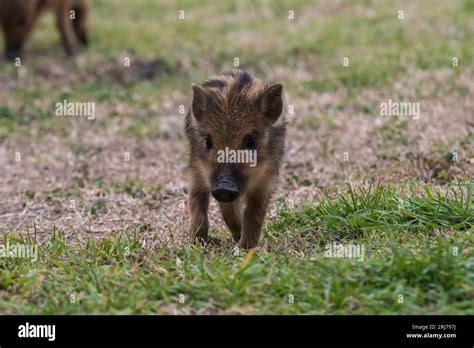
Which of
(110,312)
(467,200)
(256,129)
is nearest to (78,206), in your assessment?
(256,129)

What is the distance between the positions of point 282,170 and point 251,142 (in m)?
2.63

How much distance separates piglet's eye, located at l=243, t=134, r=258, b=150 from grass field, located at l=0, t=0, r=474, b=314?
30.8 inches

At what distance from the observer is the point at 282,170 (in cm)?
928

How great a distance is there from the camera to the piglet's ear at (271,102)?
6770 millimetres

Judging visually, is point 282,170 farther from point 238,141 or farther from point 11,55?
point 11,55

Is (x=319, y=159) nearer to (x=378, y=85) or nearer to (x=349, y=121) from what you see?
(x=349, y=121)

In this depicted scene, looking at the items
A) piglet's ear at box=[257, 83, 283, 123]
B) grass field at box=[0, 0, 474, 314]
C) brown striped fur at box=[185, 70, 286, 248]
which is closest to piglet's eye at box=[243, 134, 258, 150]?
brown striped fur at box=[185, 70, 286, 248]

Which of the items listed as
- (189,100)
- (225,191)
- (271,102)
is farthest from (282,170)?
(189,100)

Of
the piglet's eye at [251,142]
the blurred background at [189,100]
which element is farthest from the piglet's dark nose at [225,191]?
the blurred background at [189,100]

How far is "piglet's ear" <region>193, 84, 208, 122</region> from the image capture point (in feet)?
22.2

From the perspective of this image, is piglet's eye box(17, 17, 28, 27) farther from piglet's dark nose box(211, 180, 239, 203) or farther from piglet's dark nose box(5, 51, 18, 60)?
piglet's dark nose box(211, 180, 239, 203)

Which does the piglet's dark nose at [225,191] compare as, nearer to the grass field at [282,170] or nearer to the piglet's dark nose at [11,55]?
the grass field at [282,170]

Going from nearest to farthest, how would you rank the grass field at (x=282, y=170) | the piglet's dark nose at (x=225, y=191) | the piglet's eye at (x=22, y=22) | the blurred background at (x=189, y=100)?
the grass field at (x=282, y=170), the piglet's dark nose at (x=225, y=191), the blurred background at (x=189, y=100), the piglet's eye at (x=22, y=22)

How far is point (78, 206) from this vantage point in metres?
8.45
